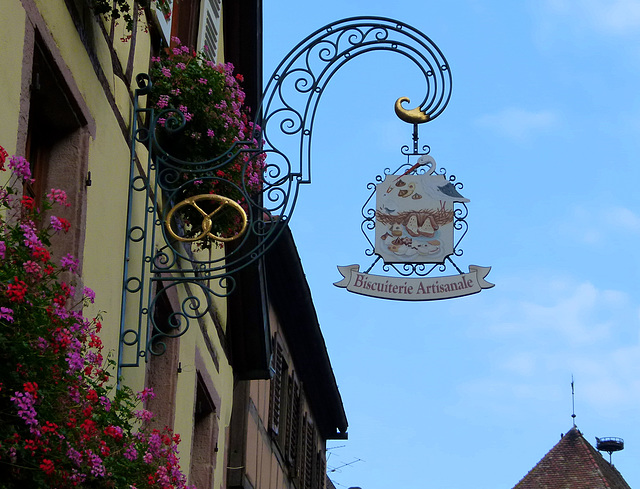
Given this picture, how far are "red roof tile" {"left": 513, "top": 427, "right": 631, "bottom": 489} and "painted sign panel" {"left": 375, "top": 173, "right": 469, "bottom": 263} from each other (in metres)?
34.1

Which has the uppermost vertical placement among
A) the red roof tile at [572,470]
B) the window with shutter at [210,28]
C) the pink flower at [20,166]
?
the red roof tile at [572,470]

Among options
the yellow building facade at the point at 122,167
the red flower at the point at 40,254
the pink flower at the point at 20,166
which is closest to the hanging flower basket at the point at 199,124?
the yellow building facade at the point at 122,167

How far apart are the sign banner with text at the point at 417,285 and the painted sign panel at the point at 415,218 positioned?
0.15m

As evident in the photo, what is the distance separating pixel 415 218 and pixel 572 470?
3502cm

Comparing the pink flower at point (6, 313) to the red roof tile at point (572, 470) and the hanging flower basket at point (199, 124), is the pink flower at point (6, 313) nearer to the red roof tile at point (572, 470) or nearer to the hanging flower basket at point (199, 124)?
the hanging flower basket at point (199, 124)

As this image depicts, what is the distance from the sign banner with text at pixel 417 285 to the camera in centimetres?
869

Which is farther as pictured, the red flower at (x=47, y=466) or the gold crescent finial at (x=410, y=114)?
the gold crescent finial at (x=410, y=114)

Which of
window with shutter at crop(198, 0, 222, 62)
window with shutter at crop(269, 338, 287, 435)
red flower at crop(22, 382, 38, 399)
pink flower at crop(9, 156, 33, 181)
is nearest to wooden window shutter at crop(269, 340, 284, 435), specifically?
window with shutter at crop(269, 338, 287, 435)

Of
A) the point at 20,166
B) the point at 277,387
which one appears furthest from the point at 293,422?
the point at 20,166

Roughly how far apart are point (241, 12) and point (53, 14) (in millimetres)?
4679

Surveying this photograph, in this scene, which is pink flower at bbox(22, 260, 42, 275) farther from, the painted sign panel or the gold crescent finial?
the painted sign panel

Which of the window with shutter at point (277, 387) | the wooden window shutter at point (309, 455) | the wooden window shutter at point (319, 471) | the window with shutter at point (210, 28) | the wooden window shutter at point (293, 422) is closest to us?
the window with shutter at point (210, 28)

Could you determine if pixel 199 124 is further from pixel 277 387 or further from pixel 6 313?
pixel 277 387

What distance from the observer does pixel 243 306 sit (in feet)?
36.5
